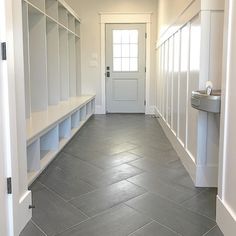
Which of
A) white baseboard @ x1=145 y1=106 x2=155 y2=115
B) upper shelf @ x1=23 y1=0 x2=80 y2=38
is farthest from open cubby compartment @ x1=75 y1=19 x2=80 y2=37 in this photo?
white baseboard @ x1=145 y1=106 x2=155 y2=115

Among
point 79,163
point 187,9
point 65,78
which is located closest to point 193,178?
point 79,163

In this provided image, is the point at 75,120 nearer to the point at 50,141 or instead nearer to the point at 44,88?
the point at 44,88

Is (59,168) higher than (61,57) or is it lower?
lower

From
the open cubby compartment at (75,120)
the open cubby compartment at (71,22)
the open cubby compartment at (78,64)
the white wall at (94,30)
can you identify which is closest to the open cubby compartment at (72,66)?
the open cubby compartment at (71,22)

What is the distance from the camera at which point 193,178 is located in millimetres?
2857

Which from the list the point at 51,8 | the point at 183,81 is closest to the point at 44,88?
the point at 51,8

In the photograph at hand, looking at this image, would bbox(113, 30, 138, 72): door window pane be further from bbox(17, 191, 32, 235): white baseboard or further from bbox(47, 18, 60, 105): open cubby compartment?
bbox(17, 191, 32, 235): white baseboard

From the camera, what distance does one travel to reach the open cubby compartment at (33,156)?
288 cm

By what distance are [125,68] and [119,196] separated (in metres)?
5.34

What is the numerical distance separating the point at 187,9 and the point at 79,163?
1.94m

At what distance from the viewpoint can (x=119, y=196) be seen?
253 centimetres

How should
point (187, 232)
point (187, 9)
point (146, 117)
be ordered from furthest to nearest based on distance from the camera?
point (146, 117) < point (187, 9) < point (187, 232)

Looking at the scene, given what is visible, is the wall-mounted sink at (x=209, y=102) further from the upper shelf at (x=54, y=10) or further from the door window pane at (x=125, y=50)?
the door window pane at (x=125, y=50)

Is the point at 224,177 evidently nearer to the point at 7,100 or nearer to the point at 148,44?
the point at 7,100
